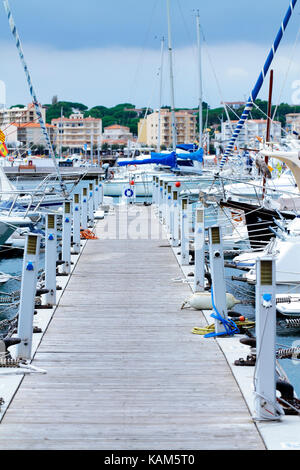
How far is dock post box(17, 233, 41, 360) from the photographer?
876 centimetres

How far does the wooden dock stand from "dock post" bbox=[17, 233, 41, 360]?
10.4 inches

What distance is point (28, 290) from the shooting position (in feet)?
29.0

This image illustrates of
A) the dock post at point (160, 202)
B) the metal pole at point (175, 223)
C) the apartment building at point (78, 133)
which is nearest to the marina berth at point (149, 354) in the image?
the metal pole at point (175, 223)

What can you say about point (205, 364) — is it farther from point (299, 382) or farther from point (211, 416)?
point (299, 382)

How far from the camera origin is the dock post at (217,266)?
9.70 meters

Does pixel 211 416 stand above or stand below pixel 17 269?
above

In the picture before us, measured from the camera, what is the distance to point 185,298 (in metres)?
13.0

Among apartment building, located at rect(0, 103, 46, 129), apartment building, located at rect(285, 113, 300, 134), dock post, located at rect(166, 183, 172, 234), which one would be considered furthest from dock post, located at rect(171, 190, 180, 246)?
apartment building, located at rect(285, 113, 300, 134)

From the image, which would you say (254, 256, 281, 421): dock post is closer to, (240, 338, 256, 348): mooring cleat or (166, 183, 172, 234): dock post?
(240, 338, 256, 348): mooring cleat

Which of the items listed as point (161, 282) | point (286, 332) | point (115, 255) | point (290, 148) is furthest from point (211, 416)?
point (290, 148)

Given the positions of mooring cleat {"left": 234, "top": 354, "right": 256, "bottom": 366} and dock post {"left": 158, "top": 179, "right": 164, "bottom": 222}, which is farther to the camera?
dock post {"left": 158, "top": 179, "right": 164, "bottom": 222}

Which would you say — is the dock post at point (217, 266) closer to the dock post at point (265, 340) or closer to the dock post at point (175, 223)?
the dock post at point (265, 340)

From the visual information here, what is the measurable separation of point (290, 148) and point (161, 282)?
10016mm

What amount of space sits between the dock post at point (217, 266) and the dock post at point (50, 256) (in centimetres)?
287
